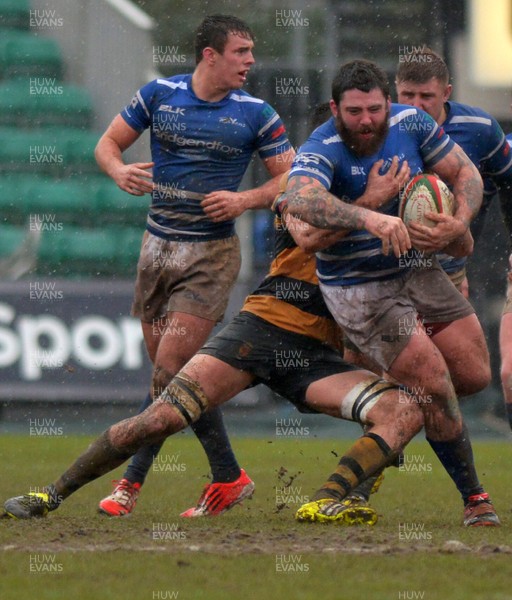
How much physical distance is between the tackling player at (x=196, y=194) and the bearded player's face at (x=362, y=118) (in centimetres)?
116

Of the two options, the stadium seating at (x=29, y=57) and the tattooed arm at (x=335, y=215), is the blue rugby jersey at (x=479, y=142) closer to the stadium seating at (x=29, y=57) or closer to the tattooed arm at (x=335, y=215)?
the tattooed arm at (x=335, y=215)

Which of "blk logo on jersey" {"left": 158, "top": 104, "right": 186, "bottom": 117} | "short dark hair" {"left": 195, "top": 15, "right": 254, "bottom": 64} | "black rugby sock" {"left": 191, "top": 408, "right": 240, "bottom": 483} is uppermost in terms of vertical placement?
"short dark hair" {"left": 195, "top": 15, "right": 254, "bottom": 64}

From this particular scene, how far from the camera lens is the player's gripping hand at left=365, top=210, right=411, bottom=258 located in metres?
5.61

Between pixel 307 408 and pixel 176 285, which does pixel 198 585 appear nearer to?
pixel 307 408

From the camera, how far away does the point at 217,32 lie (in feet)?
24.1

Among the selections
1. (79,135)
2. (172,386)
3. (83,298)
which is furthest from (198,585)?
(79,135)

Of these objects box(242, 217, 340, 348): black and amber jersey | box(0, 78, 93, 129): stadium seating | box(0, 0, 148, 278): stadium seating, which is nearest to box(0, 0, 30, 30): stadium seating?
box(0, 0, 148, 278): stadium seating

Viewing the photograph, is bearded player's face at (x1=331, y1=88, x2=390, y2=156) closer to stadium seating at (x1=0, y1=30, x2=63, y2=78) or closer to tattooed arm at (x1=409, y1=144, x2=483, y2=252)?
tattooed arm at (x1=409, y1=144, x2=483, y2=252)

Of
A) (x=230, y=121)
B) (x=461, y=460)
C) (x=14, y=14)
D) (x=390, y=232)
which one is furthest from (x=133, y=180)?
(x=14, y=14)

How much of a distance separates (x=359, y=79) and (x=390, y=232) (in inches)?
28.8

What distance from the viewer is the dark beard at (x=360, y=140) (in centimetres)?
598

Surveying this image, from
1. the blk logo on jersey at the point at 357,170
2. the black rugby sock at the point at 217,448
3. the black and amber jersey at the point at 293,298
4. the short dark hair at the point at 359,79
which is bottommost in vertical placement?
the black rugby sock at the point at 217,448

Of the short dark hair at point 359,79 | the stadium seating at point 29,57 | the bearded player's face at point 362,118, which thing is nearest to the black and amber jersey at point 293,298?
the bearded player's face at point 362,118

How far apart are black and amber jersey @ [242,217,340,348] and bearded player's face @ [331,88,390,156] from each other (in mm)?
684
